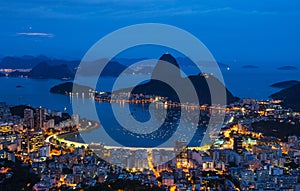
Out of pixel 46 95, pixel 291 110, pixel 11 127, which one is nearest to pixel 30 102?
pixel 46 95

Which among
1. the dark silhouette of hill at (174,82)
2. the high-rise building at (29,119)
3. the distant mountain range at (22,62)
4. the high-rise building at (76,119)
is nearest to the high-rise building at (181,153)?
the high-rise building at (76,119)

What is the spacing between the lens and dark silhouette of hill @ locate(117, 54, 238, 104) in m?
9.09

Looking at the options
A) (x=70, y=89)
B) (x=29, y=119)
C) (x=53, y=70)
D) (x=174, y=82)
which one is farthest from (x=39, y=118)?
(x=53, y=70)

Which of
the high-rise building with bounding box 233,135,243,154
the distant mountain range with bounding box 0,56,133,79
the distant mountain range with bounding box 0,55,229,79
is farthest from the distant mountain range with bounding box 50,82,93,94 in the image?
the high-rise building with bounding box 233,135,243,154

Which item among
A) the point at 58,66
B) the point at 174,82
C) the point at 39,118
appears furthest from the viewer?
the point at 58,66

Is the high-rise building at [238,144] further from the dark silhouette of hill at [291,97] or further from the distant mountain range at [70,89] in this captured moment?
the distant mountain range at [70,89]

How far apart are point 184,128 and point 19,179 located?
3077 millimetres

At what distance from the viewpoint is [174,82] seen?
Result: 29.7ft

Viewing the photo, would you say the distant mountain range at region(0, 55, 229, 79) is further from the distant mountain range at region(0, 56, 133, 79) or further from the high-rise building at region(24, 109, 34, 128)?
the high-rise building at region(24, 109, 34, 128)

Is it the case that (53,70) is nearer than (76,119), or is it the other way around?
(76,119)

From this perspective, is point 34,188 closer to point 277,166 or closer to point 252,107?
point 277,166

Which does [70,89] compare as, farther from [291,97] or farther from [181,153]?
[181,153]

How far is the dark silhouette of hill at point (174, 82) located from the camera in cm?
909

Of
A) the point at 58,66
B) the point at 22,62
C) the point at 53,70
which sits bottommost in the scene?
the point at 53,70
